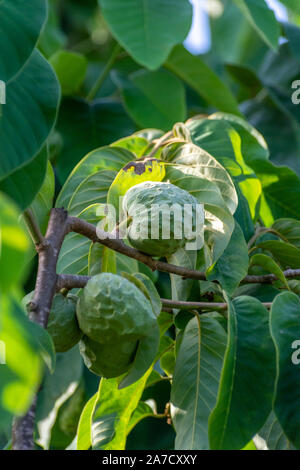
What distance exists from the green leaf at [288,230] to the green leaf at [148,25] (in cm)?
48

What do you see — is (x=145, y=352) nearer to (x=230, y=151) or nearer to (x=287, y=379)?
(x=287, y=379)

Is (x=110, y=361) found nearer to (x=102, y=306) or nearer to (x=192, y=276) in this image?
(x=102, y=306)

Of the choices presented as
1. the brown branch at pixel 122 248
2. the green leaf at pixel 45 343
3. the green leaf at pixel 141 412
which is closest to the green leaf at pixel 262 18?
the brown branch at pixel 122 248

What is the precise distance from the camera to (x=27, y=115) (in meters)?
0.87

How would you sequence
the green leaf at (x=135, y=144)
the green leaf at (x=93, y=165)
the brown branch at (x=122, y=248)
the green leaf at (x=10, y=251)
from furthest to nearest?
the green leaf at (x=135, y=144) < the green leaf at (x=93, y=165) < the brown branch at (x=122, y=248) < the green leaf at (x=10, y=251)

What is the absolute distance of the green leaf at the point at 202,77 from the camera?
2.07 m

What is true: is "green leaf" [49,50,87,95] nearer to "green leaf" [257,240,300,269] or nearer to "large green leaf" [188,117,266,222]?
"large green leaf" [188,117,266,222]

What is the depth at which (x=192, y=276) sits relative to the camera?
3.31 feet

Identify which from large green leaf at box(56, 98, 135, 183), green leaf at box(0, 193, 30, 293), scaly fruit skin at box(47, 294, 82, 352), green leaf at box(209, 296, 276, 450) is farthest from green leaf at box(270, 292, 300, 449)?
large green leaf at box(56, 98, 135, 183)

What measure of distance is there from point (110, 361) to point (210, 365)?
22cm

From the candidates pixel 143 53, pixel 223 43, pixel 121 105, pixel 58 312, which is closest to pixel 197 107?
pixel 121 105

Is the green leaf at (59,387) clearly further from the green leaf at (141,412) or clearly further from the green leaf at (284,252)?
the green leaf at (284,252)

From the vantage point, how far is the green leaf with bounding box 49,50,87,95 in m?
2.08

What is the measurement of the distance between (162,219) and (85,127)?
43.8 inches
